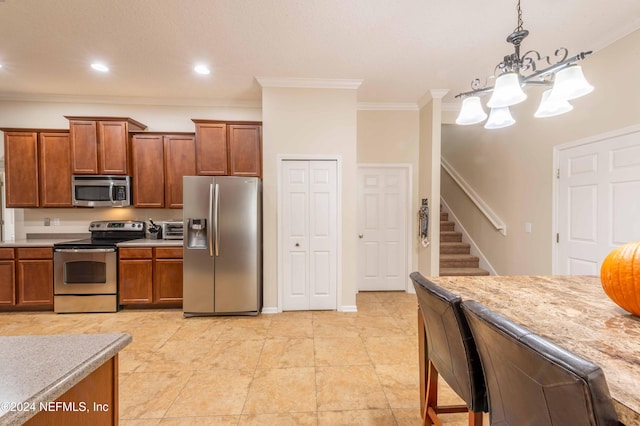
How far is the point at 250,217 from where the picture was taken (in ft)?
11.1

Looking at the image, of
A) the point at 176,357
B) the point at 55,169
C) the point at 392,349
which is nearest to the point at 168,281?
the point at 176,357

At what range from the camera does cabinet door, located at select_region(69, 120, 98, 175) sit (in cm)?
367

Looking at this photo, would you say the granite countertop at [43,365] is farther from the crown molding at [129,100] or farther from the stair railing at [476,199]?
the stair railing at [476,199]

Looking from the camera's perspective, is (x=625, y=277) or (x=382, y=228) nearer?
(x=625, y=277)

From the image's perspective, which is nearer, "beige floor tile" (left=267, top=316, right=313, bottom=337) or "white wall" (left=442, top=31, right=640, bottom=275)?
"white wall" (left=442, top=31, right=640, bottom=275)

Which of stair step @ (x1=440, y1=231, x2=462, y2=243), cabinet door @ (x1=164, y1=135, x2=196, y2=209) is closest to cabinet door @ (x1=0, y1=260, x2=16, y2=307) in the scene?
cabinet door @ (x1=164, y1=135, x2=196, y2=209)

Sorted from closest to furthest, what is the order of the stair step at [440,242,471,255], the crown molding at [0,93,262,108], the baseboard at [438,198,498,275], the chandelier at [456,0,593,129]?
1. the chandelier at [456,0,593,129]
2. the crown molding at [0,93,262,108]
3. the baseboard at [438,198,498,275]
4. the stair step at [440,242,471,255]

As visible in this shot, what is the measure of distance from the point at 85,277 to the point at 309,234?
2.86 meters

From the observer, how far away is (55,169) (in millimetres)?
3738

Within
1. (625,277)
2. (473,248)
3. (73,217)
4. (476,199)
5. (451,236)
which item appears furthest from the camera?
(451,236)

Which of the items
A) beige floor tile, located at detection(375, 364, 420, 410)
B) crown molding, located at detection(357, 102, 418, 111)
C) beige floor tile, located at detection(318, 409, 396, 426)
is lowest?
beige floor tile, located at detection(318, 409, 396, 426)

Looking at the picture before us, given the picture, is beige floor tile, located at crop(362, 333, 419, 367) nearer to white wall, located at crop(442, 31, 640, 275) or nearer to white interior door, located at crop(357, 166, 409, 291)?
white interior door, located at crop(357, 166, 409, 291)

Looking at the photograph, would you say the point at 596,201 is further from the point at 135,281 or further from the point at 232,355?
the point at 135,281

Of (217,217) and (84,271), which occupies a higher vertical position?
(217,217)
